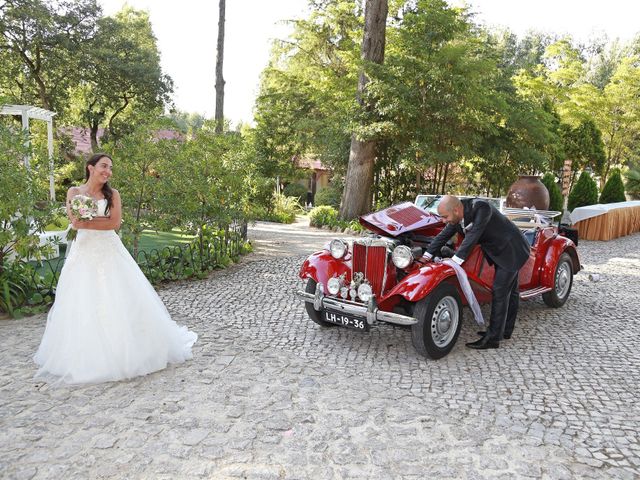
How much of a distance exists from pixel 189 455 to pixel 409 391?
6.09 ft

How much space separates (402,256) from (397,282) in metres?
0.30

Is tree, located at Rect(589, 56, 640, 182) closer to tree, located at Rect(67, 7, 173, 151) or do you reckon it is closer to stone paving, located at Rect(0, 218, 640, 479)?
tree, located at Rect(67, 7, 173, 151)

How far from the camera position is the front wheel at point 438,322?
4.56m

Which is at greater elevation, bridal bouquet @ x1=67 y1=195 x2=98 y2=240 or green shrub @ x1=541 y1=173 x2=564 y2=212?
green shrub @ x1=541 y1=173 x2=564 y2=212

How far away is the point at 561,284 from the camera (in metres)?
6.80

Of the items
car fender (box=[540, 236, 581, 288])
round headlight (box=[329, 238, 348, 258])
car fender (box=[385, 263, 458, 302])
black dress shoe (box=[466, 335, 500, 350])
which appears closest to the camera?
car fender (box=[385, 263, 458, 302])

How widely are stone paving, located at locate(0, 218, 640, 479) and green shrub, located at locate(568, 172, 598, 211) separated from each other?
13634 millimetres

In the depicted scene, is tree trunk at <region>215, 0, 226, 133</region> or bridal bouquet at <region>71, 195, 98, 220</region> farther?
tree trunk at <region>215, 0, 226, 133</region>

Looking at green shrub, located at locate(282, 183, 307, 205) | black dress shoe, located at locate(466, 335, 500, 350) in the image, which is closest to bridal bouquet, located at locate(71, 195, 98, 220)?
black dress shoe, located at locate(466, 335, 500, 350)

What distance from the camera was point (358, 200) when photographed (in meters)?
16.3

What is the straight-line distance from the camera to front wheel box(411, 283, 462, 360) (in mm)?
4562

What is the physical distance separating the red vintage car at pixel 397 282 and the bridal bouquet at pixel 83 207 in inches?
87.0

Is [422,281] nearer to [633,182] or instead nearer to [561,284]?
[561,284]

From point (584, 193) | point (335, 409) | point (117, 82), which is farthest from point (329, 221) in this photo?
point (335, 409)
